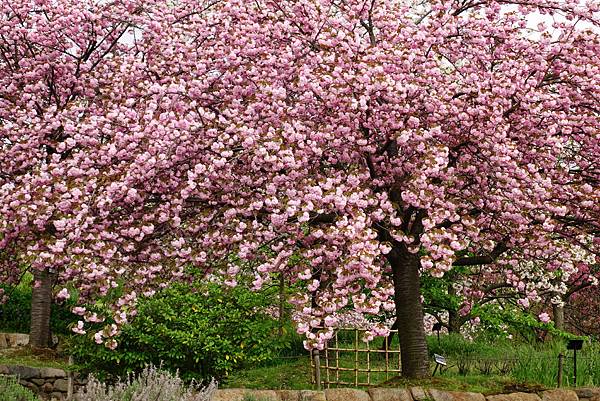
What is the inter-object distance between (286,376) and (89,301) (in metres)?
4.22

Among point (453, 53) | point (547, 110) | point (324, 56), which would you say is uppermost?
point (453, 53)

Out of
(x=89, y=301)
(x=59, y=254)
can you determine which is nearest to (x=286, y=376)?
(x=89, y=301)

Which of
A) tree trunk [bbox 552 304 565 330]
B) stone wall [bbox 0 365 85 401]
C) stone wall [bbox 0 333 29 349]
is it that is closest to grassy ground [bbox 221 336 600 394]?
stone wall [bbox 0 365 85 401]

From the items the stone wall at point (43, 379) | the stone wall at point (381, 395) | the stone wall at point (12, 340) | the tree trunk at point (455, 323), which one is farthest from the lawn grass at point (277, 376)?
the stone wall at point (12, 340)

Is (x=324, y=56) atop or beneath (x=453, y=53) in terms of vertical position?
beneath

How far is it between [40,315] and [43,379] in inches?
102


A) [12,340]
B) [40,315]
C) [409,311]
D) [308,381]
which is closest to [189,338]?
[409,311]

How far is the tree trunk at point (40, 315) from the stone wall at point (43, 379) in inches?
86.8

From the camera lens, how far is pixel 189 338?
9172 mm

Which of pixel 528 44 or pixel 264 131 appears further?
pixel 528 44

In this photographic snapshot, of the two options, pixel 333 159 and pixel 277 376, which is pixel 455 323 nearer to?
pixel 277 376

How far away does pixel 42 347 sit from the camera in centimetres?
1598

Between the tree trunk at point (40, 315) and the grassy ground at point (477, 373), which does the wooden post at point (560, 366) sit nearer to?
the grassy ground at point (477, 373)

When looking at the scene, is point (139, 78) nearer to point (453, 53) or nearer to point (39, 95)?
point (39, 95)
